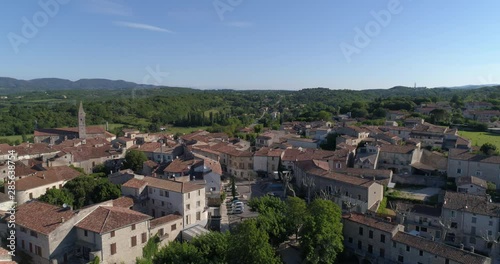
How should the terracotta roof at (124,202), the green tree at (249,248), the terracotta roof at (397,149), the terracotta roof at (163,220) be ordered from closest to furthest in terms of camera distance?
1. the green tree at (249,248)
2. the terracotta roof at (163,220)
3. the terracotta roof at (124,202)
4. the terracotta roof at (397,149)

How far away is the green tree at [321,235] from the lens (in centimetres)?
2586

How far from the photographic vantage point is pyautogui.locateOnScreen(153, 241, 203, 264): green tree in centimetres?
2139

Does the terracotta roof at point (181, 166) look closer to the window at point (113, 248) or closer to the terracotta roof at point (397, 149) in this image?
the window at point (113, 248)

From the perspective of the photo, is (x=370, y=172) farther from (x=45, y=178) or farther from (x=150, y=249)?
(x=45, y=178)

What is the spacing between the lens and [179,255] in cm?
2158

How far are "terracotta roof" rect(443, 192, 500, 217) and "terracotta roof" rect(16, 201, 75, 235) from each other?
29725mm

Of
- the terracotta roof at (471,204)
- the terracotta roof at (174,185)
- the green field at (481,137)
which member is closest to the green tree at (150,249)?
the terracotta roof at (174,185)

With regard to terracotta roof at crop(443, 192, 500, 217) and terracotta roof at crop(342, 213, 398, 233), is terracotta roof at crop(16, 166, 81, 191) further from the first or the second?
terracotta roof at crop(443, 192, 500, 217)

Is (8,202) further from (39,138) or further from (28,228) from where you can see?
(39,138)

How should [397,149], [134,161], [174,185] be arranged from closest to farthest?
[174,185] < [397,149] < [134,161]

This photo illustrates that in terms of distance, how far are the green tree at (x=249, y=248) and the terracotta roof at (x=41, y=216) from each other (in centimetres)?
1114

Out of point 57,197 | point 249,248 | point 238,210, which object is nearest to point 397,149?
point 238,210

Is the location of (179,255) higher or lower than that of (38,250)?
higher

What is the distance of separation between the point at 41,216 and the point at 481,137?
219ft
